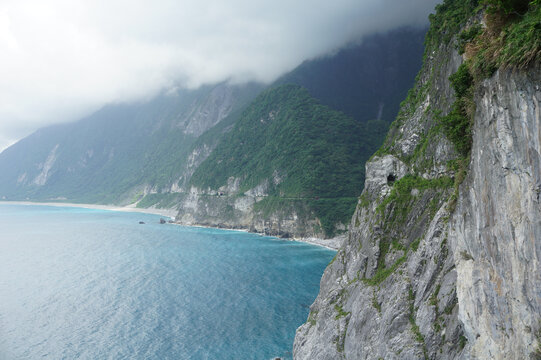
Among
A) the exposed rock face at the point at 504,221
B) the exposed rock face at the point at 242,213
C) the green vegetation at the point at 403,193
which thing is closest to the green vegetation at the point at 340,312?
the green vegetation at the point at 403,193

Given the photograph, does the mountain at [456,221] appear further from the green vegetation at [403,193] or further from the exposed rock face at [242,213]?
the exposed rock face at [242,213]

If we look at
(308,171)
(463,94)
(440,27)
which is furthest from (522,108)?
(308,171)

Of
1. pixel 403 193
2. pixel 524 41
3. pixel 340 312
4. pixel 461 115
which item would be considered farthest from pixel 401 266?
pixel 524 41

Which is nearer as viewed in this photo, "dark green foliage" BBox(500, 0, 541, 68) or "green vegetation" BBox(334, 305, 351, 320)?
"dark green foliage" BBox(500, 0, 541, 68)

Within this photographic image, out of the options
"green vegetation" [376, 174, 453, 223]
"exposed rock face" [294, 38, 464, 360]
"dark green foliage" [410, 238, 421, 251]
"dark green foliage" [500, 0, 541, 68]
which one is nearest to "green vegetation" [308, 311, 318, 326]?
"exposed rock face" [294, 38, 464, 360]

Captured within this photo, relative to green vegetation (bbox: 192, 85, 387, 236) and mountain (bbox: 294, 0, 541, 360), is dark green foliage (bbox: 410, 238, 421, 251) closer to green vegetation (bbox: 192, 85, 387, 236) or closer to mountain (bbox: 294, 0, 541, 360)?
mountain (bbox: 294, 0, 541, 360)

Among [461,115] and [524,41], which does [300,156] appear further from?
[524,41]

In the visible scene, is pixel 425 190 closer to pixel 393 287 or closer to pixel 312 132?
pixel 393 287
